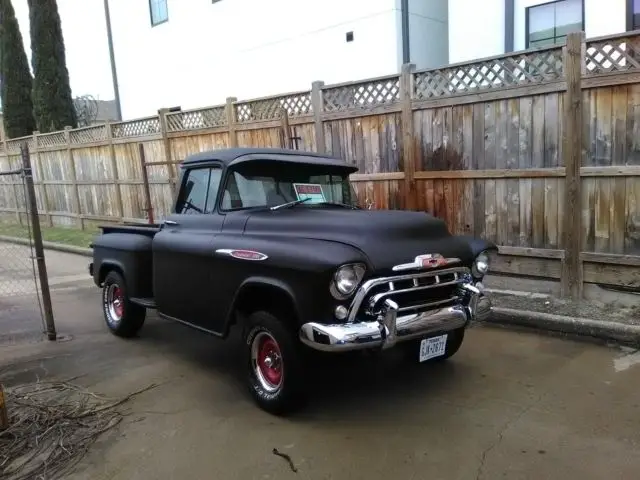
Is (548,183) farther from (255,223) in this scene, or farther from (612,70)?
(255,223)

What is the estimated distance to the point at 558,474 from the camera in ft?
10.6

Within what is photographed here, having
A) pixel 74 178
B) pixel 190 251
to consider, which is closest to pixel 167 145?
pixel 74 178

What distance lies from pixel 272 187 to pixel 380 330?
1824 mm

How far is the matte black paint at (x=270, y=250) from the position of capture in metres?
3.76

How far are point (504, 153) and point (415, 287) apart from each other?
3552 mm

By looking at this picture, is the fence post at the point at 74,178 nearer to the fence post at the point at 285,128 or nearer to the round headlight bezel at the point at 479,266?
the fence post at the point at 285,128

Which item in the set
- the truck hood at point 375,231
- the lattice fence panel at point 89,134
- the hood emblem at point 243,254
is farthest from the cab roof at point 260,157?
the lattice fence panel at point 89,134

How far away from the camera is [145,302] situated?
5668 mm

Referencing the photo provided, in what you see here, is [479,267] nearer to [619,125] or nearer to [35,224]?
[619,125]

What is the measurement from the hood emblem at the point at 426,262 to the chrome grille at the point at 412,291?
0.17ft

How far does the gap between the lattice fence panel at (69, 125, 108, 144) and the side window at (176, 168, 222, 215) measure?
9.41 meters

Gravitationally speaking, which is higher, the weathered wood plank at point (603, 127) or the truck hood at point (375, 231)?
the weathered wood plank at point (603, 127)

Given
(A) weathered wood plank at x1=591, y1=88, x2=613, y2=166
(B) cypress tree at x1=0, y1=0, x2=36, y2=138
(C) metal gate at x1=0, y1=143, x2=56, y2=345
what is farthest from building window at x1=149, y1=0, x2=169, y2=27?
(A) weathered wood plank at x1=591, y1=88, x2=613, y2=166

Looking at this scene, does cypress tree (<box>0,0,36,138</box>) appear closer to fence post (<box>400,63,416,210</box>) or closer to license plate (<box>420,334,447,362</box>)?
Result: fence post (<box>400,63,416,210</box>)
